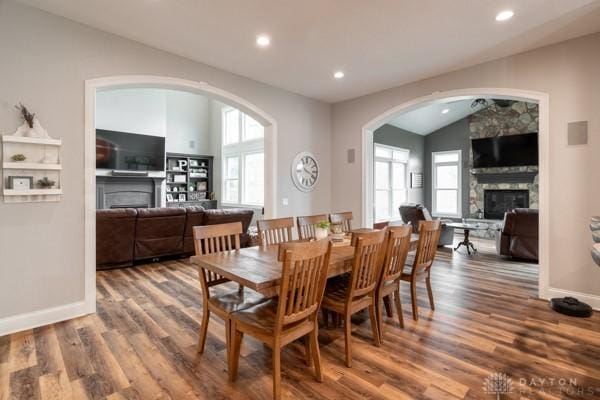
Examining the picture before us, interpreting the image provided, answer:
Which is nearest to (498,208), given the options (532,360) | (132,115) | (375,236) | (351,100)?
(351,100)

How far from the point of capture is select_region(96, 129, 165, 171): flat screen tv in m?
7.55

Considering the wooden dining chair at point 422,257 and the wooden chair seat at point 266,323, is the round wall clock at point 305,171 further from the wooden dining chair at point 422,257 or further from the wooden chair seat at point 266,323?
the wooden chair seat at point 266,323

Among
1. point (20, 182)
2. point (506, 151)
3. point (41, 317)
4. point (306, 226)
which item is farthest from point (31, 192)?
point (506, 151)

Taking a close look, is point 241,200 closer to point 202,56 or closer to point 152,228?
point 152,228

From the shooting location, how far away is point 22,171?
9.25ft

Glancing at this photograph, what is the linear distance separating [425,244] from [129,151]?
7758 millimetres

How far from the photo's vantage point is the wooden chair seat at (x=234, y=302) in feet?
7.22

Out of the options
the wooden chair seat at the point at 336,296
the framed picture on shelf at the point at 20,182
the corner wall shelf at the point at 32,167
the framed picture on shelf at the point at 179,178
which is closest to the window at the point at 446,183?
the wooden chair seat at the point at 336,296

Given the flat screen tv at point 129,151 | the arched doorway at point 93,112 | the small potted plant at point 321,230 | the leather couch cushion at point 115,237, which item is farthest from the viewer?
the flat screen tv at point 129,151

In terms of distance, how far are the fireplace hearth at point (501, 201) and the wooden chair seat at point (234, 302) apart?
27.7 feet

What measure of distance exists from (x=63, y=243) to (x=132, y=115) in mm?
6132

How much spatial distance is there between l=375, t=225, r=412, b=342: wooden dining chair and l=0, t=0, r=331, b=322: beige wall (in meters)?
3.03

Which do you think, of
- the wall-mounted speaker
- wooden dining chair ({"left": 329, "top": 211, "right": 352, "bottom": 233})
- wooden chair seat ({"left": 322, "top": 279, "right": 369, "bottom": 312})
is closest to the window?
the wall-mounted speaker

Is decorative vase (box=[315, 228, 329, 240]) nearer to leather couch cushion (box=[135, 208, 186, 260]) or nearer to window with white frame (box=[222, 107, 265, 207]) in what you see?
leather couch cushion (box=[135, 208, 186, 260])
